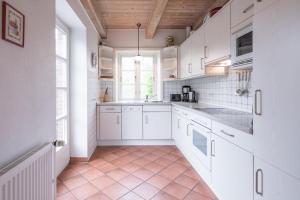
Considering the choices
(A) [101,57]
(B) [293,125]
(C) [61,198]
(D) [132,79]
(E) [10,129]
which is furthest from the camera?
(D) [132,79]

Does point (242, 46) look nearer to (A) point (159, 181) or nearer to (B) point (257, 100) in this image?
(B) point (257, 100)

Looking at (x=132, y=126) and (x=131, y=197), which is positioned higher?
(x=132, y=126)

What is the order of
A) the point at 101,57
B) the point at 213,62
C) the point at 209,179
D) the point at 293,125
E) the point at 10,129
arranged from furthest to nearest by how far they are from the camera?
the point at 101,57, the point at 213,62, the point at 209,179, the point at 10,129, the point at 293,125

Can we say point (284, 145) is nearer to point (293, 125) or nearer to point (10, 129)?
point (293, 125)

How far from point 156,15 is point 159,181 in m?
2.54

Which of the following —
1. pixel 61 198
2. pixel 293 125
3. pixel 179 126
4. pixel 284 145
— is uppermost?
pixel 293 125

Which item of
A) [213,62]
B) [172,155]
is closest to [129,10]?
[213,62]

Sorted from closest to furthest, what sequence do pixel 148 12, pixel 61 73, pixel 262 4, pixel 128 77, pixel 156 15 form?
1. pixel 262 4
2. pixel 61 73
3. pixel 156 15
4. pixel 148 12
5. pixel 128 77

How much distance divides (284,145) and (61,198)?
2.00 meters

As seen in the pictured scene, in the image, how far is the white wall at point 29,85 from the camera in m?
0.97

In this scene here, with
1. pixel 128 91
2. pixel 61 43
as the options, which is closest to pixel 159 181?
pixel 61 43

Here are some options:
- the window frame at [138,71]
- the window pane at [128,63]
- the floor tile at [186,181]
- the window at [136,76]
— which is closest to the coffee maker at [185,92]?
the window frame at [138,71]

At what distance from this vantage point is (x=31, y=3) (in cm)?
122

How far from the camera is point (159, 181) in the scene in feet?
7.30
